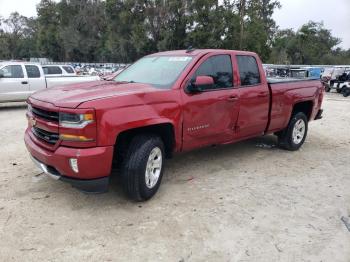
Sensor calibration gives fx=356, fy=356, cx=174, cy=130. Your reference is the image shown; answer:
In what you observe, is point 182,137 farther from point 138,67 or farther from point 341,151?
point 341,151

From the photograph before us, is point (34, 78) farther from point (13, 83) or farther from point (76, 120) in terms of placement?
point (76, 120)

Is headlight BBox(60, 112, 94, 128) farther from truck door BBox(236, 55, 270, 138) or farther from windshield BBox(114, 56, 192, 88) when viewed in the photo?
truck door BBox(236, 55, 270, 138)

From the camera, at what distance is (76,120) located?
12.0ft

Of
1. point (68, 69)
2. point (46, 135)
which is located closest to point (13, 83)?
point (68, 69)

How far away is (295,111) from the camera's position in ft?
22.9

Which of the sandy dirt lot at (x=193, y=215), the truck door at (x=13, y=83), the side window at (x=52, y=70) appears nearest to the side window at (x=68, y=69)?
the side window at (x=52, y=70)

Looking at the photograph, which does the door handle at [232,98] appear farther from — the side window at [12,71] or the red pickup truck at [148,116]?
the side window at [12,71]

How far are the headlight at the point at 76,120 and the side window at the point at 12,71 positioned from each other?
947 centimetres

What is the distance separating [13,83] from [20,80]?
0.90ft

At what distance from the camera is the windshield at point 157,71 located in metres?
4.77

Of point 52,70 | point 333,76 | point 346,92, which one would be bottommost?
point 346,92

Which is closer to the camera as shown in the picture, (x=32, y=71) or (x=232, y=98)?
(x=232, y=98)

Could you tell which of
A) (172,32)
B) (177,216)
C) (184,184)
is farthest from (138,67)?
(172,32)

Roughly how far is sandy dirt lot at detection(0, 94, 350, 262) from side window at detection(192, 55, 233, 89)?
1.38 metres
